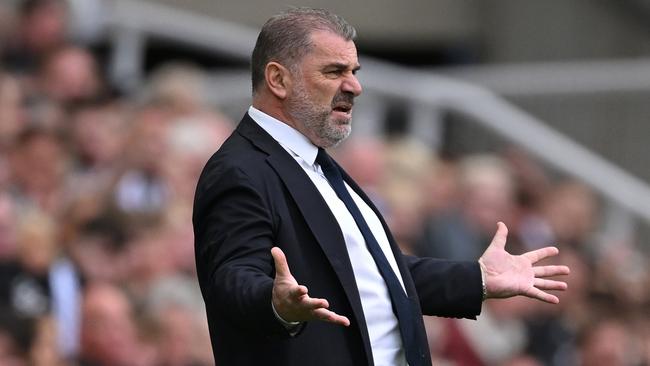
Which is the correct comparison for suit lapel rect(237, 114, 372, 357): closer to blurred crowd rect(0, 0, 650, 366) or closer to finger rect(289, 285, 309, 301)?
finger rect(289, 285, 309, 301)

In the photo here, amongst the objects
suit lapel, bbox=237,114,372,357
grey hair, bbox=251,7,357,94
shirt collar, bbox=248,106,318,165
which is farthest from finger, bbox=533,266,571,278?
grey hair, bbox=251,7,357,94

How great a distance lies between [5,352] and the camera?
6660 mm

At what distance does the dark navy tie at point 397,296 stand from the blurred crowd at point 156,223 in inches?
98.1

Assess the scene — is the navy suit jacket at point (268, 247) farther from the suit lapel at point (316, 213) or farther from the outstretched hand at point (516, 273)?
the outstretched hand at point (516, 273)

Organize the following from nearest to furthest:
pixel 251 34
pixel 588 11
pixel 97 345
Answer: pixel 97 345
pixel 251 34
pixel 588 11

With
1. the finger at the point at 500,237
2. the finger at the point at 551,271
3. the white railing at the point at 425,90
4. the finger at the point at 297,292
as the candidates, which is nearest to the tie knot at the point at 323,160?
the finger at the point at 500,237

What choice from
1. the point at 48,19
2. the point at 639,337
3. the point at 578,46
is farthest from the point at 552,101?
the point at 48,19

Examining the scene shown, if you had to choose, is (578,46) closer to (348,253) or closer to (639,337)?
(639,337)

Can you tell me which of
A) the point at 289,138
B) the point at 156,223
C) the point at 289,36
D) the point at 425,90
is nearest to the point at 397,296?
the point at 289,138

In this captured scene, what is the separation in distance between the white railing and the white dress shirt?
20.3 feet

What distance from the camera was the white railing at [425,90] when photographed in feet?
35.6

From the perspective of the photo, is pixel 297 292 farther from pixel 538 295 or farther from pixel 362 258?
pixel 538 295

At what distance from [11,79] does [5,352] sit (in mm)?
2399

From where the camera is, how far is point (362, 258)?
445cm
